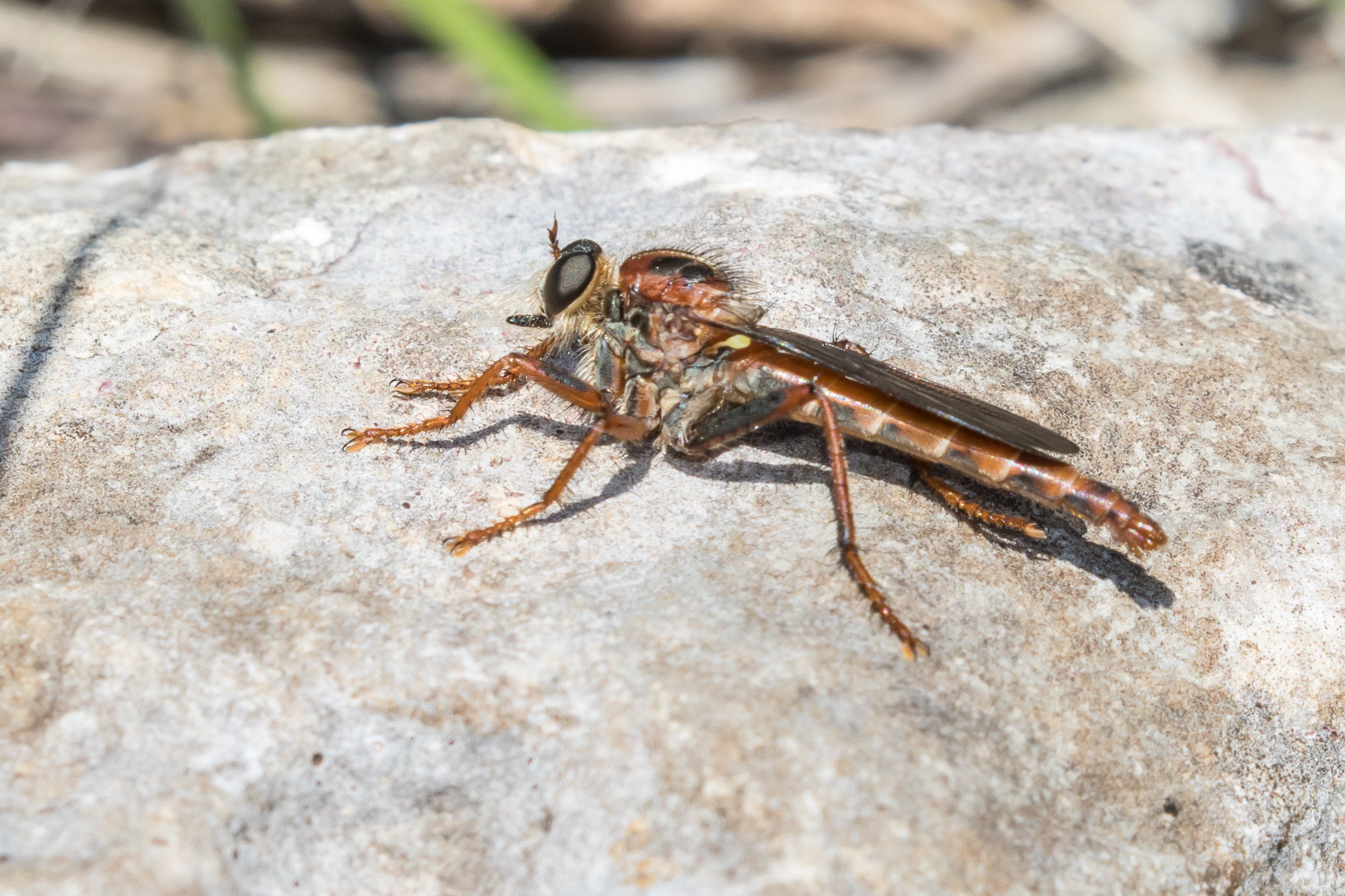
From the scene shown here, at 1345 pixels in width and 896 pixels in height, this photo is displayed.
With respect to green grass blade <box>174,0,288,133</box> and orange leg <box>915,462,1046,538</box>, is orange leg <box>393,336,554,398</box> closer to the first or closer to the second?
orange leg <box>915,462,1046,538</box>

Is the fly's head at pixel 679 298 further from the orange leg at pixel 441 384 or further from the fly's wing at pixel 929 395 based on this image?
the orange leg at pixel 441 384

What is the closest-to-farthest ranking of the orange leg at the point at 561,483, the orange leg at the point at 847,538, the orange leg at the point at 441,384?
the orange leg at the point at 847,538 → the orange leg at the point at 561,483 → the orange leg at the point at 441,384

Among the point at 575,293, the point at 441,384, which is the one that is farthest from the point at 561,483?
the point at 575,293

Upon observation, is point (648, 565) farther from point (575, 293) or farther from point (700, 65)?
point (700, 65)

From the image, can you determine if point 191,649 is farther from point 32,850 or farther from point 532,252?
point 532,252

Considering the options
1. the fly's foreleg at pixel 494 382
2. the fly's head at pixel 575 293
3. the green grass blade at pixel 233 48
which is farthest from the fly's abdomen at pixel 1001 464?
the green grass blade at pixel 233 48

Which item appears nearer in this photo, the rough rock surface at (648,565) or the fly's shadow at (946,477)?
the rough rock surface at (648,565)
